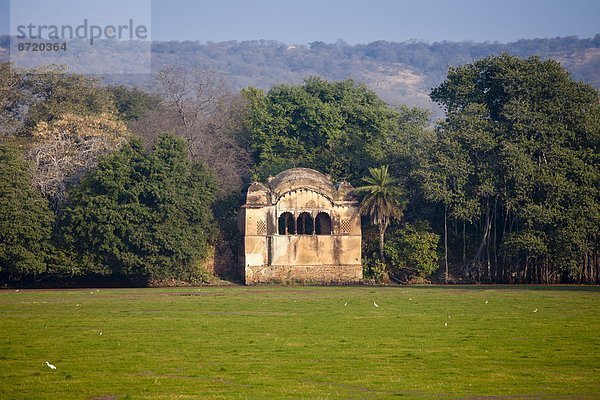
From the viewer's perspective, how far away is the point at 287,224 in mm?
58812

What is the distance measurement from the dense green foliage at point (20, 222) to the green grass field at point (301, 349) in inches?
439

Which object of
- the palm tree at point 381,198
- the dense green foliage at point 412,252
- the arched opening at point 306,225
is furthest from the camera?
the arched opening at point 306,225

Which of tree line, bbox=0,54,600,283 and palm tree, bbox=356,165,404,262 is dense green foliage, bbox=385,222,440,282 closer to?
tree line, bbox=0,54,600,283

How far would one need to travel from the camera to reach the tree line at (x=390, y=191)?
169 feet

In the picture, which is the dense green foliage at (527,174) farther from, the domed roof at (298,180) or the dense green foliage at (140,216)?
the dense green foliage at (140,216)

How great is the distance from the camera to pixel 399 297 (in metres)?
42.0

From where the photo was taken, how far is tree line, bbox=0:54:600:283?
51.6 m

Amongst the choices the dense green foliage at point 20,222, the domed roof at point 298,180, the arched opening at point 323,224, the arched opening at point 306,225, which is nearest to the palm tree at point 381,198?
the domed roof at point 298,180

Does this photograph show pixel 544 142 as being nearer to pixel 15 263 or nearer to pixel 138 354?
pixel 15 263

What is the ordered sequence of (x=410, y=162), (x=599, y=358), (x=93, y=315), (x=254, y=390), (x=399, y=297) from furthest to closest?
(x=410, y=162) → (x=399, y=297) → (x=93, y=315) → (x=599, y=358) → (x=254, y=390)

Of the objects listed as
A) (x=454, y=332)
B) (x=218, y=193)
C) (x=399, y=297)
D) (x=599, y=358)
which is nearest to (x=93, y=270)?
(x=218, y=193)

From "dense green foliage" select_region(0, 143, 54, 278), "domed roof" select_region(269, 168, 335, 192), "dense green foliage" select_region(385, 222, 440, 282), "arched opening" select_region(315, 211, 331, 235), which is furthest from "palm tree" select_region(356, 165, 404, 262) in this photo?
"dense green foliage" select_region(0, 143, 54, 278)

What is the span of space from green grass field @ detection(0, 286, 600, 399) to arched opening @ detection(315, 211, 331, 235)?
18994mm

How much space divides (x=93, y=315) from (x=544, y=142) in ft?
103
